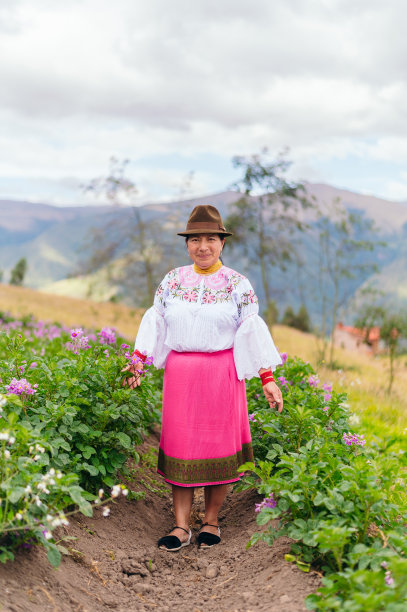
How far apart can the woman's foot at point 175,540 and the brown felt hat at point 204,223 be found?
206 centimetres

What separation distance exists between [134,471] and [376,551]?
7.58ft

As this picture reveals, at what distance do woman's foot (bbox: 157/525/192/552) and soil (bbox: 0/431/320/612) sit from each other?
0.04 meters

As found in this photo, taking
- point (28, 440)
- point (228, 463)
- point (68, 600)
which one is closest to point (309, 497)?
point (228, 463)

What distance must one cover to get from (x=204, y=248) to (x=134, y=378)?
104 cm

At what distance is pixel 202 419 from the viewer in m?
3.94

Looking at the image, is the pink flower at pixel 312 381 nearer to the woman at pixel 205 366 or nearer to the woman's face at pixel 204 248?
the woman at pixel 205 366

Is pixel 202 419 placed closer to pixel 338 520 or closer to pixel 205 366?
pixel 205 366

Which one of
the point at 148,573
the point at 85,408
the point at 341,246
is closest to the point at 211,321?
the point at 85,408

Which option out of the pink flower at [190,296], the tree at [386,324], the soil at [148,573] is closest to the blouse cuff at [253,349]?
the pink flower at [190,296]

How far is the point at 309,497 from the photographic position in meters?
3.21

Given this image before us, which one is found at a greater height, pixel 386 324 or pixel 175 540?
pixel 386 324

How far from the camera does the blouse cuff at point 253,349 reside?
3881mm

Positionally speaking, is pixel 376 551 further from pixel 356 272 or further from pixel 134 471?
pixel 356 272

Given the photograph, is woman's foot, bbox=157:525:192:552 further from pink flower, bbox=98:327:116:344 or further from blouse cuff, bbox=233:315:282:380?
pink flower, bbox=98:327:116:344
